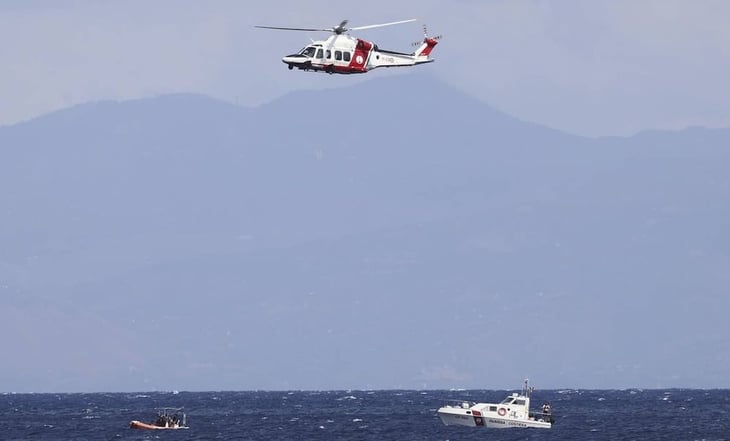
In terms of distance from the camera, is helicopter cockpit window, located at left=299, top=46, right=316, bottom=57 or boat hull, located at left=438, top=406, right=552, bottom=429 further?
boat hull, located at left=438, top=406, right=552, bottom=429

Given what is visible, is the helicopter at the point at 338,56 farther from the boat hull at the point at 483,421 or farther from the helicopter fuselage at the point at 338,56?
the boat hull at the point at 483,421

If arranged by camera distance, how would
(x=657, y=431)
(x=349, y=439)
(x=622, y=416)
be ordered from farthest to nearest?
1. (x=622, y=416)
2. (x=657, y=431)
3. (x=349, y=439)

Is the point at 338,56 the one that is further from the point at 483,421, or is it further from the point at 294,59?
Result: the point at 483,421

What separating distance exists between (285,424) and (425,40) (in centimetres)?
6574

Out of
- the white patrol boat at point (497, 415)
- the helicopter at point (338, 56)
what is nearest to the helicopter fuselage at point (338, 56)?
the helicopter at point (338, 56)

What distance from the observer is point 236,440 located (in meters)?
144

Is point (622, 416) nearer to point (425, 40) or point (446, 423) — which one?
point (446, 423)

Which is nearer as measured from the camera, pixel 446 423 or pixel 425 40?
pixel 425 40

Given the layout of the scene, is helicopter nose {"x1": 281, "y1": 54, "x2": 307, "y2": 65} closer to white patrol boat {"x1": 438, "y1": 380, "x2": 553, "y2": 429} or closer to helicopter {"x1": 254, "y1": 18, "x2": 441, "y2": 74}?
helicopter {"x1": 254, "y1": 18, "x2": 441, "y2": 74}

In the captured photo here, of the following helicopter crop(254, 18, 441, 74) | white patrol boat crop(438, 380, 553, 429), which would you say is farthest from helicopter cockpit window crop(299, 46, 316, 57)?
white patrol boat crop(438, 380, 553, 429)

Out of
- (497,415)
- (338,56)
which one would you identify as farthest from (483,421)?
(338,56)

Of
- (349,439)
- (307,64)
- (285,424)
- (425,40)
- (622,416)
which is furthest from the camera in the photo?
(622,416)

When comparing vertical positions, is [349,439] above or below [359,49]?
below

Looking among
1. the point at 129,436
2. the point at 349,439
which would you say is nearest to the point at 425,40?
the point at 349,439
